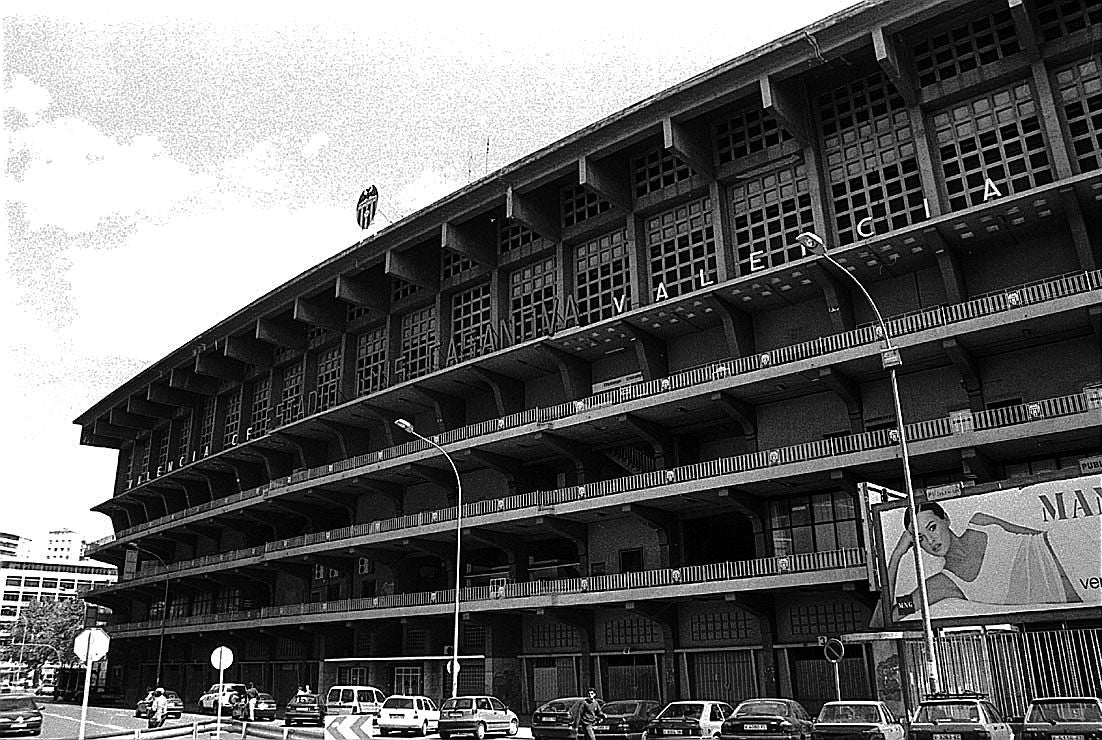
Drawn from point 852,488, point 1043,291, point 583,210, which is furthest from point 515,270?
point 1043,291

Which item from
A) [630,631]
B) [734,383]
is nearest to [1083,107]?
[734,383]

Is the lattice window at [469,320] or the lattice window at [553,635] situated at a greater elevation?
the lattice window at [469,320]

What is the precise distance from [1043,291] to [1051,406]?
3.68m

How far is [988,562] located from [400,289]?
34619mm

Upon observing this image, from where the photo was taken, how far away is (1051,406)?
27094 mm

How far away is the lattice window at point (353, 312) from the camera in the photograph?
52.3 meters

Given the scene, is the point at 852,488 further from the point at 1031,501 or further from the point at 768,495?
the point at 1031,501

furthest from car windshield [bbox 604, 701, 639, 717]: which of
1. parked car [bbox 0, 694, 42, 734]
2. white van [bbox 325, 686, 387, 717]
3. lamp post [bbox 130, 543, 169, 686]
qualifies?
lamp post [bbox 130, 543, 169, 686]

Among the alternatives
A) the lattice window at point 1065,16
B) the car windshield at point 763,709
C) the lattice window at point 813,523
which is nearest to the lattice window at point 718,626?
the lattice window at point 813,523

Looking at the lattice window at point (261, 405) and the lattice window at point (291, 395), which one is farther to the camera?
the lattice window at point (261, 405)

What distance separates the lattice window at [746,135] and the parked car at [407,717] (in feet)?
79.1

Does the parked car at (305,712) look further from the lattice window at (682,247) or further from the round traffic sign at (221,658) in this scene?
the lattice window at (682,247)

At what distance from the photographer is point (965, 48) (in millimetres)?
32656

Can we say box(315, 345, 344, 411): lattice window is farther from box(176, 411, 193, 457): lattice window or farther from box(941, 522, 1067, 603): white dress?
box(941, 522, 1067, 603): white dress
